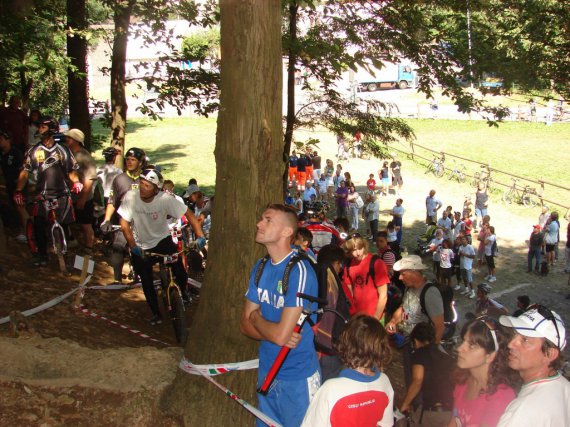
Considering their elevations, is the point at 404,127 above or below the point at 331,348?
above

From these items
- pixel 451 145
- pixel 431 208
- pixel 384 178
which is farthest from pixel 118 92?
pixel 451 145

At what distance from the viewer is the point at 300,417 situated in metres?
4.19

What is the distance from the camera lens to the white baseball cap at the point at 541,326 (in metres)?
3.65

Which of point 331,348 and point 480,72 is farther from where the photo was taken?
point 480,72

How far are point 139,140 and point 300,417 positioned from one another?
36.6 m

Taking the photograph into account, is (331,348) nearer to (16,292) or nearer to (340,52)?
(16,292)

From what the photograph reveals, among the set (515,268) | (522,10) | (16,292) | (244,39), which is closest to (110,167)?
(16,292)

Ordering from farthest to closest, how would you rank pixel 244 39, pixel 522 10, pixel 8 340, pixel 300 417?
pixel 522 10, pixel 8 340, pixel 244 39, pixel 300 417

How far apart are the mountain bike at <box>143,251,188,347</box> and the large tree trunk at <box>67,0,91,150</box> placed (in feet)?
21.3

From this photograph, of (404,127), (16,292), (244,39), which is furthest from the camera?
(404,127)

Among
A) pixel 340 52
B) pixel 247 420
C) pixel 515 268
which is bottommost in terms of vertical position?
pixel 515 268

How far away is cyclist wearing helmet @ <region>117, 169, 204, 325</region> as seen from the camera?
7.10 metres

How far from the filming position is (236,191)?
5039 millimetres

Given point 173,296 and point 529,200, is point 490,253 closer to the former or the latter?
point 529,200
